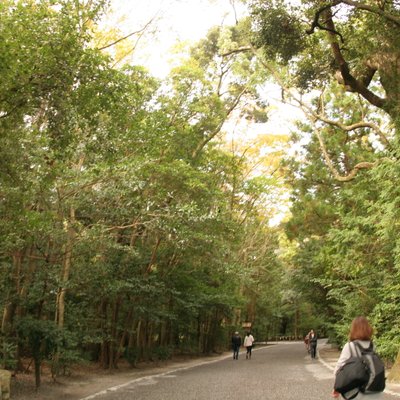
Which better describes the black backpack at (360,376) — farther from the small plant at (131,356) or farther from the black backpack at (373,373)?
the small plant at (131,356)

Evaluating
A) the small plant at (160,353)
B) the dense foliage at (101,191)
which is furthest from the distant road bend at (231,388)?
the small plant at (160,353)

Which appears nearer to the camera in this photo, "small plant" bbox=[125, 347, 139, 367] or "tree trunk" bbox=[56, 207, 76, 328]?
"tree trunk" bbox=[56, 207, 76, 328]

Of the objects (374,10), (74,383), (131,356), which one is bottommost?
(74,383)

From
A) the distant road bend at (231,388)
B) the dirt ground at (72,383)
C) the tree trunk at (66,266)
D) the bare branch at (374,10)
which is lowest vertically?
the dirt ground at (72,383)

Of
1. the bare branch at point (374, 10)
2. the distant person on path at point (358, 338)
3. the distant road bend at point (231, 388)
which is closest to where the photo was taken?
the distant person on path at point (358, 338)

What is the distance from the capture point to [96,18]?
8219mm

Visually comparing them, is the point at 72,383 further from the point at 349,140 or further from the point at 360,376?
the point at 349,140

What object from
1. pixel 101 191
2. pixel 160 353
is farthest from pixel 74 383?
pixel 160 353

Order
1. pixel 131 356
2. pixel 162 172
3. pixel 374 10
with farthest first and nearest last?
pixel 131 356
pixel 162 172
pixel 374 10

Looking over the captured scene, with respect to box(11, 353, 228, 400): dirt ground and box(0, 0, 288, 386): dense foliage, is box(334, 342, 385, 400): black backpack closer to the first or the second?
box(0, 0, 288, 386): dense foliage

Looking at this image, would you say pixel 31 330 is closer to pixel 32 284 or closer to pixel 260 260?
pixel 32 284

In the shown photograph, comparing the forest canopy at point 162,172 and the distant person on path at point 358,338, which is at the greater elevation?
the forest canopy at point 162,172

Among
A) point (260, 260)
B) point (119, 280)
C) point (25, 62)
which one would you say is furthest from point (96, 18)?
point (260, 260)

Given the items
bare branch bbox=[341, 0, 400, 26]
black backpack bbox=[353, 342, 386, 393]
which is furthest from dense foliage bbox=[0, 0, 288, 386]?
black backpack bbox=[353, 342, 386, 393]
